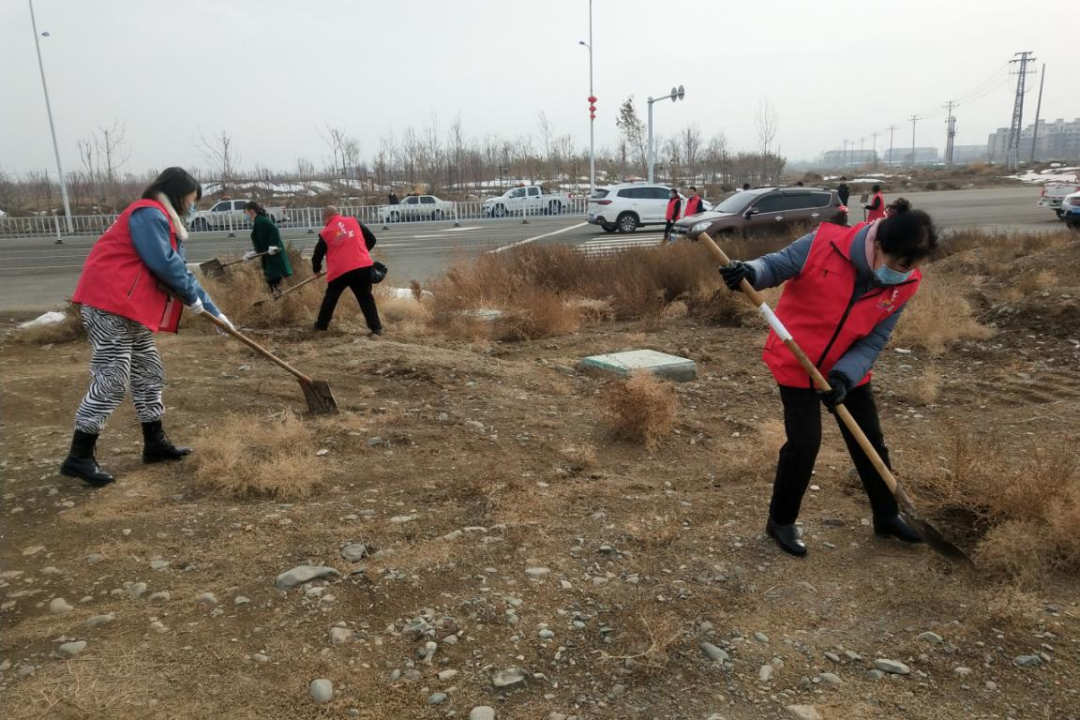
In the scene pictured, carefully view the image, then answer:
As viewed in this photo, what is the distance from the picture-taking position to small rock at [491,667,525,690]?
2.32 m

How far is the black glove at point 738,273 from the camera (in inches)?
117

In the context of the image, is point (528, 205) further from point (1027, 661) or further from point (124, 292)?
point (1027, 661)

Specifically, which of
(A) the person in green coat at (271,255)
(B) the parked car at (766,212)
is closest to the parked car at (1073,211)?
(B) the parked car at (766,212)

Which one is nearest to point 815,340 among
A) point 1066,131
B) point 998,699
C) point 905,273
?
point 905,273

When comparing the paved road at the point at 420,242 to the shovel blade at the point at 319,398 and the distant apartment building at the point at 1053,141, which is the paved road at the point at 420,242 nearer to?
the shovel blade at the point at 319,398

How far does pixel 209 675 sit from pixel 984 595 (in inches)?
110

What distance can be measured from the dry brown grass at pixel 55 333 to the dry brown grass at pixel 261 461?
428cm

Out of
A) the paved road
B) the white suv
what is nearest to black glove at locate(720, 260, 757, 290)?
the paved road

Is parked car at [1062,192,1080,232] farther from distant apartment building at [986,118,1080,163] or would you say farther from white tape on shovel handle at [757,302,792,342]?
distant apartment building at [986,118,1080,163]

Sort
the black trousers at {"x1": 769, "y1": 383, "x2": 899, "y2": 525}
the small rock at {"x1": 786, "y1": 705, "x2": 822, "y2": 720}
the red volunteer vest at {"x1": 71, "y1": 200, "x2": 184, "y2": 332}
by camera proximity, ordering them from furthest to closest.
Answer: the red volunteer vest at {"x1": 71, "y1": 200, "x2": 184, "y2": 332}, the black trousers at {"x1": 769, "y1": 383, "x2": 899, "y2": 525}, the small rock at {"x1": 786, "y1": 705, "x2": 822, "y2": 720}

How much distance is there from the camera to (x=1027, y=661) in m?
2.41

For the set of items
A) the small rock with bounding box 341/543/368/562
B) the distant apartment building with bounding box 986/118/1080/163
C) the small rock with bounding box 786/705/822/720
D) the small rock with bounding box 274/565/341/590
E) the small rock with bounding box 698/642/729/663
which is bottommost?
the small rock with bounding box 786/705/822/720

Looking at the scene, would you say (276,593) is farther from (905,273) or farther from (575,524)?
(905,273)

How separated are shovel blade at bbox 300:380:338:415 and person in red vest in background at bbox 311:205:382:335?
2474 millimetres
